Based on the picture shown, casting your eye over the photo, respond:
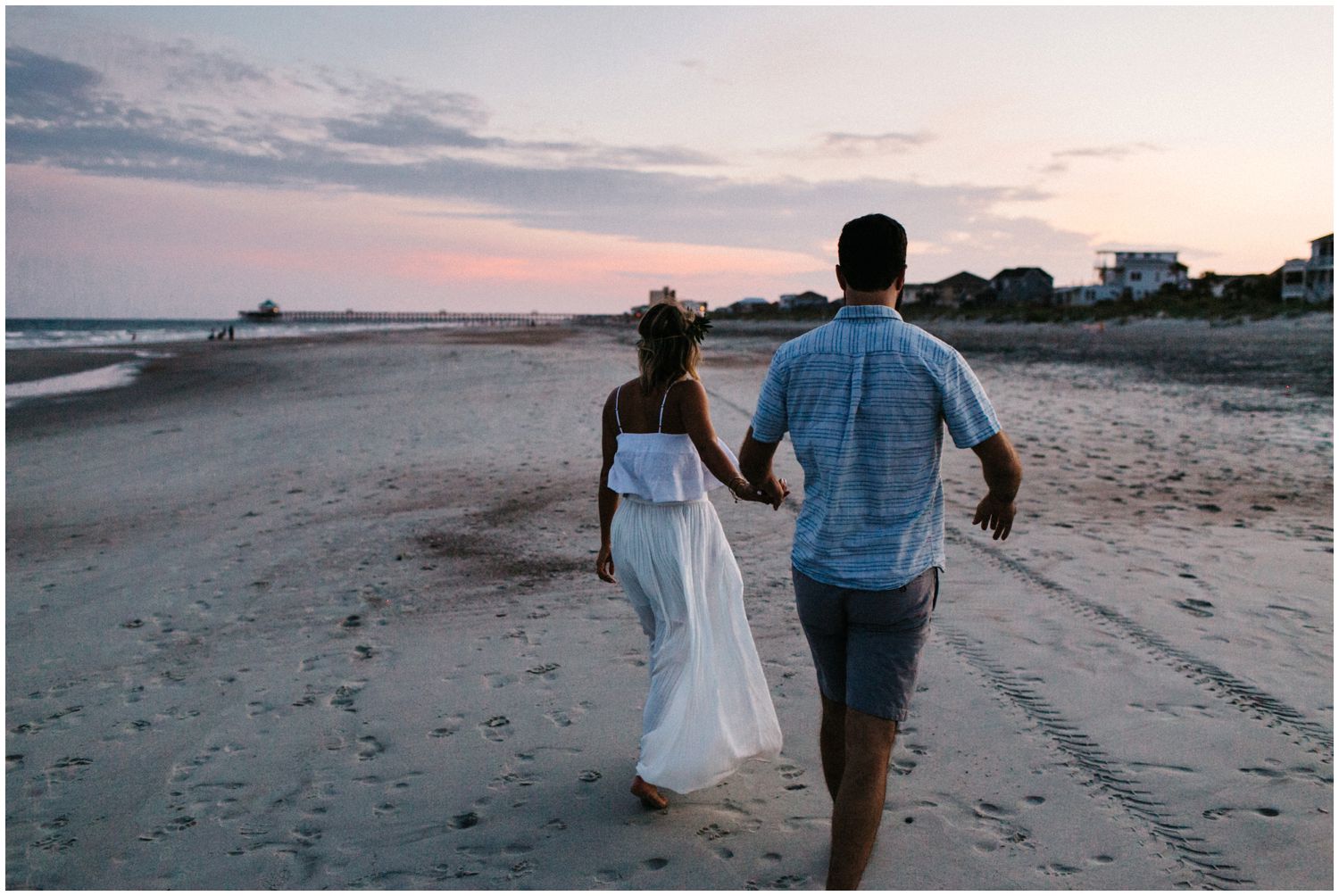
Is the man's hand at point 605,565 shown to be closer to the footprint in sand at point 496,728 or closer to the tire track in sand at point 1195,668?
the footprint in sand at point 496,728

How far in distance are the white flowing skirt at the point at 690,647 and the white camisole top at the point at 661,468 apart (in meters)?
0.06

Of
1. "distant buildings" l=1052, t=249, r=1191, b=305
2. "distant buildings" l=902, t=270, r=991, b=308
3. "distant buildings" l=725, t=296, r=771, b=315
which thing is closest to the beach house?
"distant buildings" l=1052, t=249, r=1191, b=305

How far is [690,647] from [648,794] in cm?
60

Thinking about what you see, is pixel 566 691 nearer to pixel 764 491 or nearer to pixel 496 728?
pixel 496 728

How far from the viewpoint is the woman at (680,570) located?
125 inches

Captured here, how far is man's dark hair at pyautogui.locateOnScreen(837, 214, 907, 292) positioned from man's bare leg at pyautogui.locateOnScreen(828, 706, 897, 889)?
1.29m

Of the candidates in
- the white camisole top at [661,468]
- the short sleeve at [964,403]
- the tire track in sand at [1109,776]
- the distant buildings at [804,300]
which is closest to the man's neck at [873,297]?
the short sleeve at [964,403]

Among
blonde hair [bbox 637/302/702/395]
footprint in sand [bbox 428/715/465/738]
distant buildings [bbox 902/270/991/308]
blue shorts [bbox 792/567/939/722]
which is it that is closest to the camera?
blue shorts [bbox 792/567/939/722]

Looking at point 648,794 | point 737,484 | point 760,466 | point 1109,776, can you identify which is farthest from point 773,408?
point 1109,776

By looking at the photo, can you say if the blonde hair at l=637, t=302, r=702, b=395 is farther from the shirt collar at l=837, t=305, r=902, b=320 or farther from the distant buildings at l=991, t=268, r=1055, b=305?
the distant buildings at l=991, t=268, r=1055, b=305

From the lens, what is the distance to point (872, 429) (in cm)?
247

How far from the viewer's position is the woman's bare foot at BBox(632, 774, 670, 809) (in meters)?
3.30

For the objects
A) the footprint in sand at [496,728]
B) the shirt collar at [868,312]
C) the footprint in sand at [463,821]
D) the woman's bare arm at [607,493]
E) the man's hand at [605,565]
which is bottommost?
the footprint in sand at [463,821]

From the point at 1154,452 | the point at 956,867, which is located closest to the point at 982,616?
the point at 956,867
